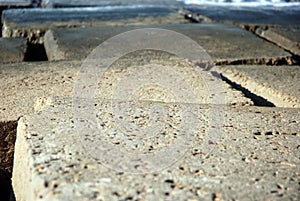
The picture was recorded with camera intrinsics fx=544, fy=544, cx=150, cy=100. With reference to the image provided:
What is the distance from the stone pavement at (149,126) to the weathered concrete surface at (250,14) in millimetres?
761

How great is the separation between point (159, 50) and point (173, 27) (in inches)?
20.1

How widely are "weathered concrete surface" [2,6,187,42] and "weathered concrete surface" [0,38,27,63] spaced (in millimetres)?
300

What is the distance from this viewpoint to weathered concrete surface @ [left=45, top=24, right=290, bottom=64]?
180 centimetres

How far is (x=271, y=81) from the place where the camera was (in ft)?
4.80

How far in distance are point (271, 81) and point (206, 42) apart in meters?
0.59

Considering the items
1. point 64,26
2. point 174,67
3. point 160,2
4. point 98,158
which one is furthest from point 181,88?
point 160,2

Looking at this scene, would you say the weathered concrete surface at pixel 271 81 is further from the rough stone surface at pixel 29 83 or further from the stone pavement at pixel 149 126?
the rough stone surface at pixel 29 83

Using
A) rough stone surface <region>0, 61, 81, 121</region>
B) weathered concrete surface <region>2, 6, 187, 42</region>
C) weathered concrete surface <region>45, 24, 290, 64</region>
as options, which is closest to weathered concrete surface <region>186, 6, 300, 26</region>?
weathered concrete surface <region>2, 6, 187, 42</region>

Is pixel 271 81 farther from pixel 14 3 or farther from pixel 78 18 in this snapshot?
pixel 14 3

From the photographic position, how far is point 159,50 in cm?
182

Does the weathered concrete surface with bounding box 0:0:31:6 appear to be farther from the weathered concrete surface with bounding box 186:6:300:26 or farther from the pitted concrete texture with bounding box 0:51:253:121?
the pitted concrete texture with bounding box 0:51:253:121

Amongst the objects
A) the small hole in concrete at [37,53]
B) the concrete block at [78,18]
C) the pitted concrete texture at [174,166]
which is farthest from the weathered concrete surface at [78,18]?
the pitted concrete texture at [174,166]

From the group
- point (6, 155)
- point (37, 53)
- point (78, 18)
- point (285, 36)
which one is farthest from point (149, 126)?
point (78, 18)

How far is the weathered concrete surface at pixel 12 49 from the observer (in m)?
1.74
